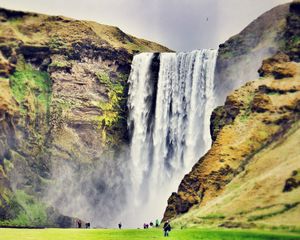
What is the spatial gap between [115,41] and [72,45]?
35.6 feet

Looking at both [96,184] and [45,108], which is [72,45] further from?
[96,184]

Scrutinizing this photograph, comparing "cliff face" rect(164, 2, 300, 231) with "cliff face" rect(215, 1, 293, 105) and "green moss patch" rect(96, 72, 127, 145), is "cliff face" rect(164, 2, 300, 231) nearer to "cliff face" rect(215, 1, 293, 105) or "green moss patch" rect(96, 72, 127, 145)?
"cliff face" rect(215, 1, 293, 105)

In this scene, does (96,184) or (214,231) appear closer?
(214,231)

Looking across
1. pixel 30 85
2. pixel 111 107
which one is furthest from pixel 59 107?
pixel 111 107

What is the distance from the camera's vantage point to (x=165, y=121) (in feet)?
487

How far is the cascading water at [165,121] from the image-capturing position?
456 feet

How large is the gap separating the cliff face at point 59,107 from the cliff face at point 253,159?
163 ft

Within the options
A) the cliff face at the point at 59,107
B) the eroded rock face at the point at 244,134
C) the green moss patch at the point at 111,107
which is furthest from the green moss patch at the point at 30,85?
the eroded rock face at the point at 244,134

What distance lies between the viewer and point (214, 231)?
77438mm

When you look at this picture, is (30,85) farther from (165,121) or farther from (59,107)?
(165,121)

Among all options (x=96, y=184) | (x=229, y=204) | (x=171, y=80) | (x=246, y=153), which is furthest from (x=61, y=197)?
(x=229, y=204)

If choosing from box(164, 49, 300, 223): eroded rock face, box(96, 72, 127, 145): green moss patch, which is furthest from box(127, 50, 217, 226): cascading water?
box(164, 49, 300, 223): eroded rock face

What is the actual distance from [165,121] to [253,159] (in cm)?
5461

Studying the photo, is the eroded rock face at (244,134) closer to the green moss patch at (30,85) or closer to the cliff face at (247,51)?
the cliff face at (247,51)
